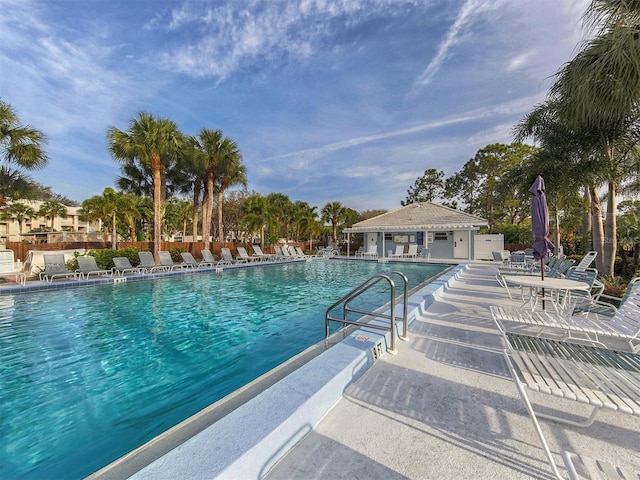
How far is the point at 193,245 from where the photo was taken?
870 inches

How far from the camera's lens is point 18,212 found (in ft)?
139

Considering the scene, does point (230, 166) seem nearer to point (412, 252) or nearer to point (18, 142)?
point (18, 142)

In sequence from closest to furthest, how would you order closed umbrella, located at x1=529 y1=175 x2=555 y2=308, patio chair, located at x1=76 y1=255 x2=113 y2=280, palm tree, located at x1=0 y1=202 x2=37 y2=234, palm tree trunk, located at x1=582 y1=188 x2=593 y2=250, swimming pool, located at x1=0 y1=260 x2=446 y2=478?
swimming pool, located at x1=0 y1=260 x2=446 y2=478 → closed umbrella, located at x1=529 y1=175 x2=555 y2=308 → patio chair, located at x1=76 y1=255 x2=113 y2=280 → palm tree trunk, located at x1=582 y1=188 x2=593 y2=250 → palm tree, located at x1=0 y1=202 x2=37 y2=234

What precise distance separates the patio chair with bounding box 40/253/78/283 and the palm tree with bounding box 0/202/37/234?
4394cm

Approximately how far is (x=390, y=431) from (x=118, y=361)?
14.2 ft

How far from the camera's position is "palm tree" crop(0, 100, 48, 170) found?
12.0m

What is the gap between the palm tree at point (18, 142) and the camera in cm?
1205

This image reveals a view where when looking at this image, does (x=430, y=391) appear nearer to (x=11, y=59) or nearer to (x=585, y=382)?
(x=585, y=382)

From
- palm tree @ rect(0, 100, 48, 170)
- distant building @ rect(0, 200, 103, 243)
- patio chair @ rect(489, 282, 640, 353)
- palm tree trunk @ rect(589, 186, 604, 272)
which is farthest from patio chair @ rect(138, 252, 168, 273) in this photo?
palm tree trunk @ rect(589, 186, 604, 272)

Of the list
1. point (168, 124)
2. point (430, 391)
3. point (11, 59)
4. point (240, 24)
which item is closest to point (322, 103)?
point (240, 24)

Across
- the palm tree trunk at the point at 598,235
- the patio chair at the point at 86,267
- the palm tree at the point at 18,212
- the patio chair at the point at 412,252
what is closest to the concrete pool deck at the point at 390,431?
the palm tree trunk at the point at 598,235

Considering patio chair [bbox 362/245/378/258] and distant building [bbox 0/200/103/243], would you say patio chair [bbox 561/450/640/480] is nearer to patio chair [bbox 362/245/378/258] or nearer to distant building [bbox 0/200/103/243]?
distant building [bbox 0/200/103/243]

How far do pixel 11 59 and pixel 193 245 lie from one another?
13563 mm

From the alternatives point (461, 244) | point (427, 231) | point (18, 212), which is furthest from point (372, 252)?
point (18, 212)
